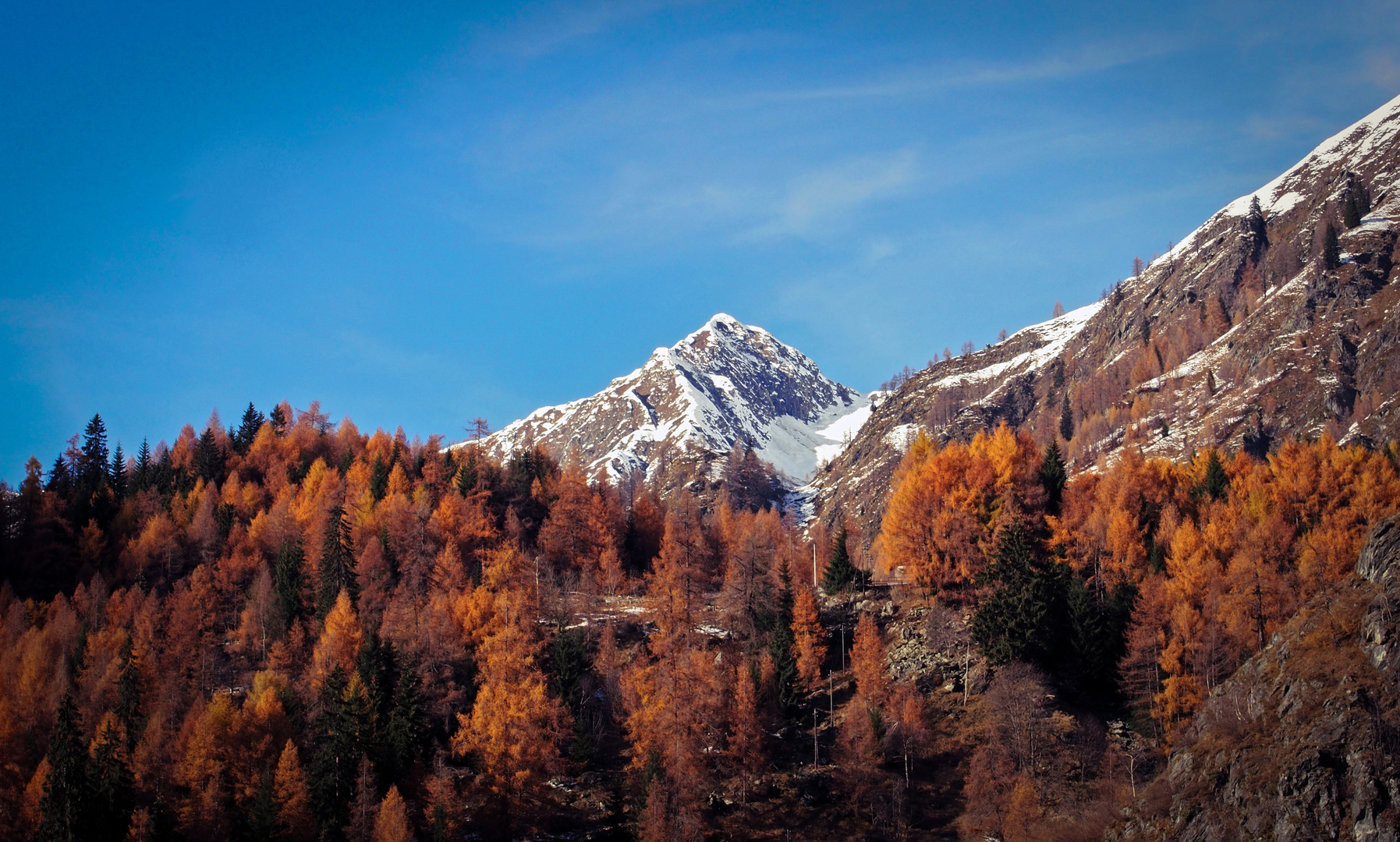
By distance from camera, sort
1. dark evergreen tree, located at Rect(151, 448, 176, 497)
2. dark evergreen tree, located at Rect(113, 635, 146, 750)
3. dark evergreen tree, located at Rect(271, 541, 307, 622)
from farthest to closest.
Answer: dark evergreen tree, located at Rect(151, 448, 176, 497) < dark evergreen tree, located at Rect(271, 541, 307, 622) < dark evergreen tree, located at Rect(113, 635, 146, 750)

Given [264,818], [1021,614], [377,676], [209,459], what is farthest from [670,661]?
[209,459]

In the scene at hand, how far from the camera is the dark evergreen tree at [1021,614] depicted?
86.5m

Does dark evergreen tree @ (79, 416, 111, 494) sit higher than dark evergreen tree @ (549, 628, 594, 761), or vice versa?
dark evergreen tree @ (79, 416, 111, 494)

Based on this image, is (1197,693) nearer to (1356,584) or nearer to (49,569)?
(1356,584)

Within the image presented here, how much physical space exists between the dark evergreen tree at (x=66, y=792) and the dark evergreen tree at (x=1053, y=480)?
9609cm

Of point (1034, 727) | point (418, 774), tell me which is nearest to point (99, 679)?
point (418, 774)

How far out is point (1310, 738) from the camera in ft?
186

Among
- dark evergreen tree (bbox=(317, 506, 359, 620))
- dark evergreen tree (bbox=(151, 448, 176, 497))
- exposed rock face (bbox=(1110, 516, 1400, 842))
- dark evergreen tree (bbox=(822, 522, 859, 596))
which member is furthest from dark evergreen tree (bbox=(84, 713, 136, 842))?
exposed rock face (bbox=(1110, 516, 1400, 842))

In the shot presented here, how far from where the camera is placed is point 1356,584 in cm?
6631

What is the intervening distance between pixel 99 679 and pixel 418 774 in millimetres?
41987

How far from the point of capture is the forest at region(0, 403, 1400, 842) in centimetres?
7675

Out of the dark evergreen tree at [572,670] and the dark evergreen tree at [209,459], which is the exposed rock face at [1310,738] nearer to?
the dark evergreen tree at [572,670]

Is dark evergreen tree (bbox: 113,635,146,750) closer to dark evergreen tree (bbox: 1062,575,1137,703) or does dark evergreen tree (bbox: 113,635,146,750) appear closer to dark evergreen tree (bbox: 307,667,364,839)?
dark evergreen tree (bbox: 307,667,364,839)

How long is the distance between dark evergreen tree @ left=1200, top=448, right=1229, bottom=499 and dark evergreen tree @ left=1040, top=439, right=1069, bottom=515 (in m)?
15.2
